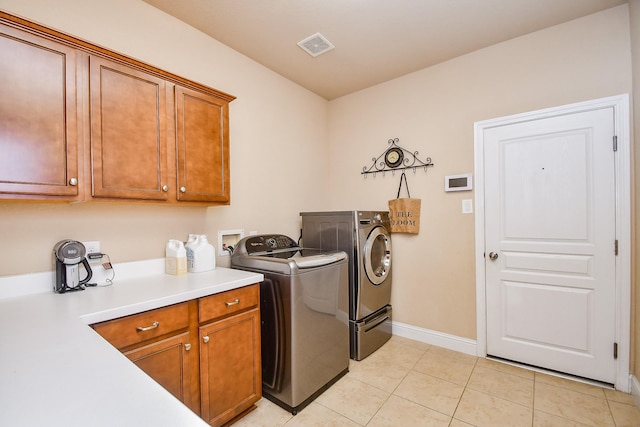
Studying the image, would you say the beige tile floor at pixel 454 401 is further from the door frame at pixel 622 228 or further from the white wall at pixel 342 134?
the white wall at pixel 342 134

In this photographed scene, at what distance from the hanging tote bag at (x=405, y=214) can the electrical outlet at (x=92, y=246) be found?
247cm

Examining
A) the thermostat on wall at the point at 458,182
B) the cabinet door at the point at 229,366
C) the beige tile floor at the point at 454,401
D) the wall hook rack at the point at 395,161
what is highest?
the wall hook rack at the point at 395,161

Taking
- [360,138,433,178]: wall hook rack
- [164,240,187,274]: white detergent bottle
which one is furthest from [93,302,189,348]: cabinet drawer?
[360,138,433,178]: wall hook rack

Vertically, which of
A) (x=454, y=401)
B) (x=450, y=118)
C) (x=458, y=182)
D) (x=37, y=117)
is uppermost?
(x=450, y=118)

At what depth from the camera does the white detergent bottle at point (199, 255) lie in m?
1.98

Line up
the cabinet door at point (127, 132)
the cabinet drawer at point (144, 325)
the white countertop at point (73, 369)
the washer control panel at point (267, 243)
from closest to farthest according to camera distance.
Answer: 1. the white countertop at point (73, 369)
2. the cabinet drawer at point (144, 325)
3. the cabinet door at point (127, 132)
4. the washer control panel at point (267, 243)

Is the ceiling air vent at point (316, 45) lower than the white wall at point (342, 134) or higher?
higher

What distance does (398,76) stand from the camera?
307 centimetres

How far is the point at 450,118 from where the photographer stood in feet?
9.07

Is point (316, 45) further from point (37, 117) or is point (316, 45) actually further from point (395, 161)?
point (37, 117)

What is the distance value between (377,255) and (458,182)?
101cm

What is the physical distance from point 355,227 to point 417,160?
1.02m

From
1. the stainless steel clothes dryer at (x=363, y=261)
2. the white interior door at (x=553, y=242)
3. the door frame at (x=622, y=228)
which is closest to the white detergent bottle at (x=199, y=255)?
the stainless steel clothes dryer at (x=363, y=261)

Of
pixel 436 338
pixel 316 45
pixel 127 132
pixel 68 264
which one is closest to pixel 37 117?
pixel 127 132
